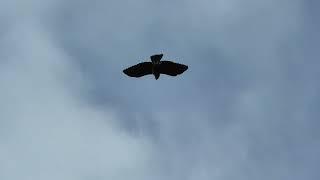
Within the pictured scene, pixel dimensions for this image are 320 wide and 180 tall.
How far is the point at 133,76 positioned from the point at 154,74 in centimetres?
247

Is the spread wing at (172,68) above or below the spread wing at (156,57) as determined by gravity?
above

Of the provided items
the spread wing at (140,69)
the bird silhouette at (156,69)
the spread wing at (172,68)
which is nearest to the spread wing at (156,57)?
the bird silhouette at (156,69)

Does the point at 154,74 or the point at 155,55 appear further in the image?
the point at 154,74

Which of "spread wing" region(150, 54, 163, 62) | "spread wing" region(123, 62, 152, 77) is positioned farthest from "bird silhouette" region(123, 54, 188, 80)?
"spread wing" region(150, 54, 163, 62)

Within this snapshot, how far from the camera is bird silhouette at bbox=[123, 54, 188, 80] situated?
76.8 m

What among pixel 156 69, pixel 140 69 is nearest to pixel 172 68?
pixel 156 69

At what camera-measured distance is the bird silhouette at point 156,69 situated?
76812 millimetres

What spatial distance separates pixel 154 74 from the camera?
77.6 meters

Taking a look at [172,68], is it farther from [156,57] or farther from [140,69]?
[156,57]

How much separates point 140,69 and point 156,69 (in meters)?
1.89

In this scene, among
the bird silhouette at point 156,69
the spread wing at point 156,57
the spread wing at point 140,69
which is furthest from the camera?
the spread wing at point 140,69

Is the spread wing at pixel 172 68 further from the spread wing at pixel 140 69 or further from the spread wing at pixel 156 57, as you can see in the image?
the spread wing at pixel 156 57

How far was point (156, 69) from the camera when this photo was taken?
77.5 metres

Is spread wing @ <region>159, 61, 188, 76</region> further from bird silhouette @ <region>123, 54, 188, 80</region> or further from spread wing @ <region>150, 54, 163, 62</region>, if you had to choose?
spread wing @ <region>150, 54, 163, 62</region>
